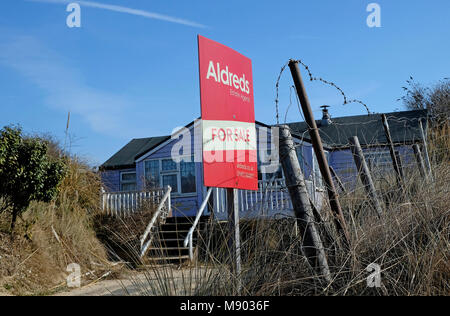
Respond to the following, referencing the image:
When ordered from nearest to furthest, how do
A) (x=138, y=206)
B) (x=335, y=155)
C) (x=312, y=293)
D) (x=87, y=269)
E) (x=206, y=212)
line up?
(x=312, y=293) → (x=87, y=269) → (x=138, y=206) → (x=206, y=212) → (x=335, y=155)

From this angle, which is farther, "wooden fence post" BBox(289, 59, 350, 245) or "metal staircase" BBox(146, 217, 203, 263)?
"metal staircase" BBox(146, 217, 203, 263)

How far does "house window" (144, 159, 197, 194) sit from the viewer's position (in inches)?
791

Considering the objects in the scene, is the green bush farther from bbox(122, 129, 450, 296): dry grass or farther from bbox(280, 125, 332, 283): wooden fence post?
bbox(280, 125, 332, 283): wooden fence post

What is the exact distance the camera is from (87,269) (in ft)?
32.4

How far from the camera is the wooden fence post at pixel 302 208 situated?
369 cm

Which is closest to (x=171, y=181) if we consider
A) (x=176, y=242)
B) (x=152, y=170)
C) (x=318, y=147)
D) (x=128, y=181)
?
(x=152, y=170)

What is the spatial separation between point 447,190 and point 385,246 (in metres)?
1.29

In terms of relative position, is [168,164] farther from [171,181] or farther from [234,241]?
[234,241]

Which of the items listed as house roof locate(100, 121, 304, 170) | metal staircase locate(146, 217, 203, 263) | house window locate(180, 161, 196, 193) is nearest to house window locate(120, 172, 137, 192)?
house roof locate(100, 121, 304, 170)

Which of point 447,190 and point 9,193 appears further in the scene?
point 9,193

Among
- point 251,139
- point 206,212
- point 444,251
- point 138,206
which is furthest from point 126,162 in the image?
point 444,251

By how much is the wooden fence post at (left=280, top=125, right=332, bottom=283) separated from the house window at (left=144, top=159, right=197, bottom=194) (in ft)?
52.8

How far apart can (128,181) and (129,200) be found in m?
7.61

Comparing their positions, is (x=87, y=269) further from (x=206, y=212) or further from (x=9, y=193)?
(x=206, y=212)
